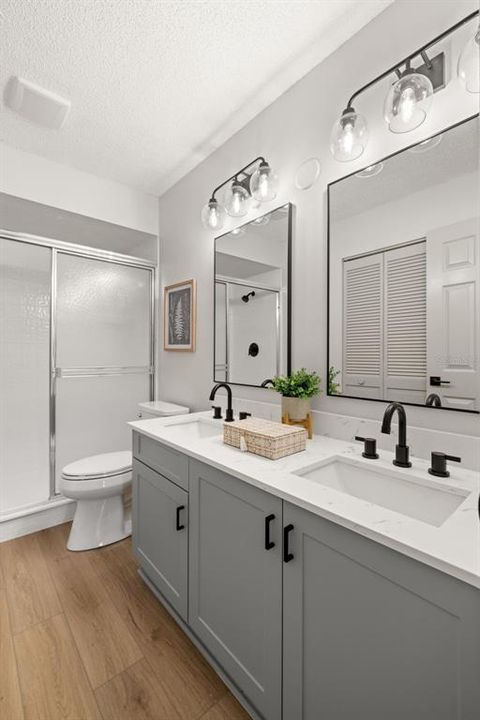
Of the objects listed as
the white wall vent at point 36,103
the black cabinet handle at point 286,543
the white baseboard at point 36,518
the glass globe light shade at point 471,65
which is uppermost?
the white wall vent at point 36,103

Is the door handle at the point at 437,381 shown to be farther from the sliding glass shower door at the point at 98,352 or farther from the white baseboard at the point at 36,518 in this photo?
the white baseboard at the point at 36,518

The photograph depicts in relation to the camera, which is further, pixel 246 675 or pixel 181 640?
pixel 181 640

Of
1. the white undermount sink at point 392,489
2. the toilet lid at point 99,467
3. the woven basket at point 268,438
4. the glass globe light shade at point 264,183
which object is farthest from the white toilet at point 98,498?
the glass globe light shade at point 264,183

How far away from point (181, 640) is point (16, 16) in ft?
8.70

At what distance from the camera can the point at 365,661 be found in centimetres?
74

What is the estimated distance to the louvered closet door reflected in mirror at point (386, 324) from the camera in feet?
3.91

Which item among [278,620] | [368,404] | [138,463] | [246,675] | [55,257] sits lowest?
[246,675]

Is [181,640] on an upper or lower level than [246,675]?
lower

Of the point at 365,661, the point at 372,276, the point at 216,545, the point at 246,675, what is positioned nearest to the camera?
the point at 365,661

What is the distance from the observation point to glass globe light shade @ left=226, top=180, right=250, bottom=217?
1814 mm

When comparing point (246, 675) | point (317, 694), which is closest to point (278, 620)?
point (317, 694)

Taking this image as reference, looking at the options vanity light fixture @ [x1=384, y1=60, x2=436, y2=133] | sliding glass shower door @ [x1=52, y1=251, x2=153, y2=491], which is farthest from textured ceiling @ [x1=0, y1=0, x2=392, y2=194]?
sliding glass shower door @ [x1=52, y1=251, x2=153, y2=491]

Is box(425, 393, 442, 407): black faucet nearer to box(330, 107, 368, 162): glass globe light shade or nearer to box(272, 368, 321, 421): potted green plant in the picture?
box(272, 368, 321, 421): potted green plant

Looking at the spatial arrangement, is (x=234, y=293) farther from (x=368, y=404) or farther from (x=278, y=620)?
(x=278, y=620)
